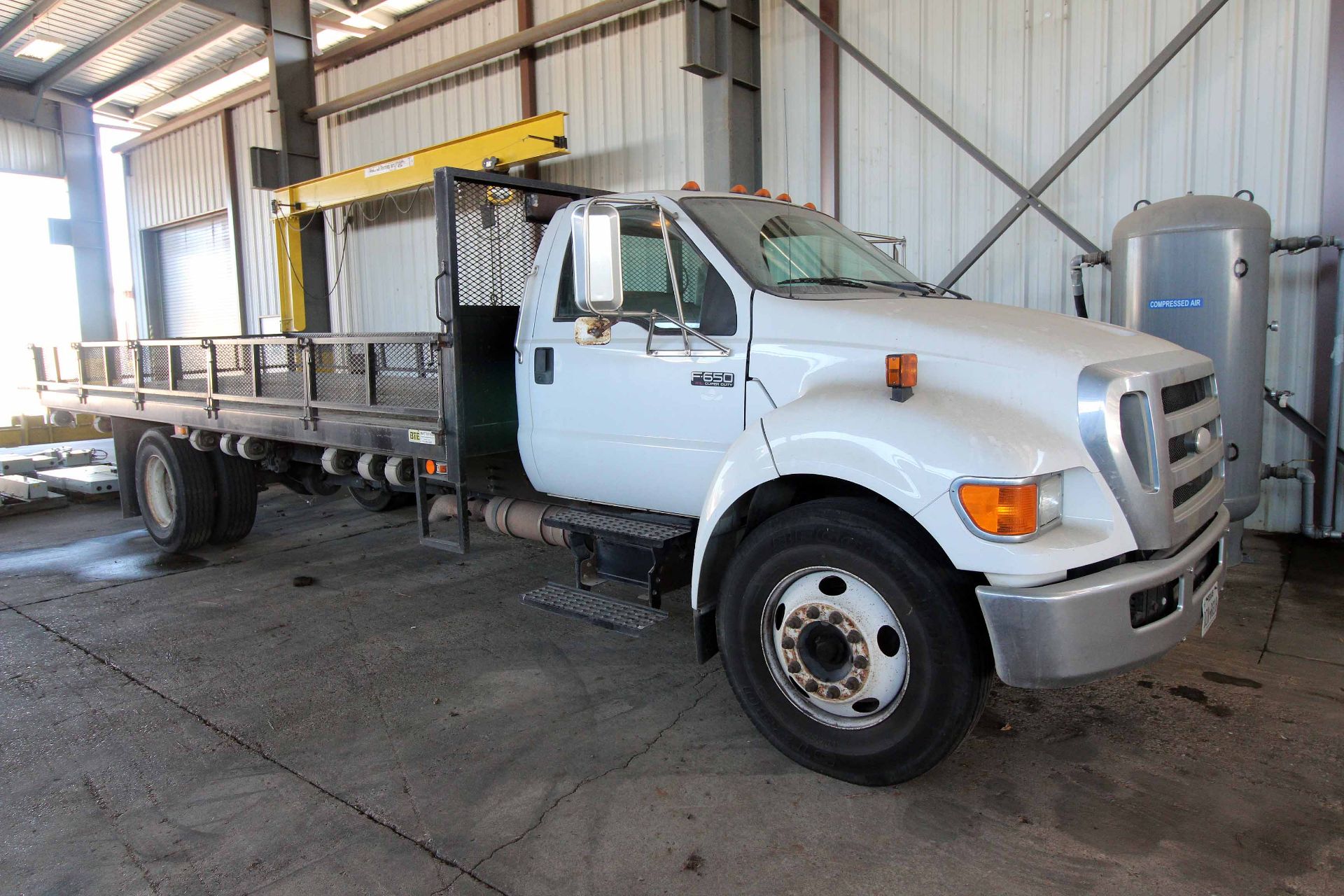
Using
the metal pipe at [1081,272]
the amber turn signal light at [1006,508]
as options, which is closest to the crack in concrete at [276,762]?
the amber turn signal light at [1006,508]

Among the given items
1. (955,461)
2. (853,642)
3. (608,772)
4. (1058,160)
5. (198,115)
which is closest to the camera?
(955,461)

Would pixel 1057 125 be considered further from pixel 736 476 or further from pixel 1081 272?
pixel 736 476

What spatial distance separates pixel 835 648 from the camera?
2.95 metres

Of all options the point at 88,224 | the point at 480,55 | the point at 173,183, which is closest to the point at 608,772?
the point at 480,55

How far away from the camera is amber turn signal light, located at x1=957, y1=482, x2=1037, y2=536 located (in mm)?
2496

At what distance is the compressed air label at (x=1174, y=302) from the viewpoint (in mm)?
5449

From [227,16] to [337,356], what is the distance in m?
11.5

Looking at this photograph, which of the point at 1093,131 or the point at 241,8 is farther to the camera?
the point at 241,8

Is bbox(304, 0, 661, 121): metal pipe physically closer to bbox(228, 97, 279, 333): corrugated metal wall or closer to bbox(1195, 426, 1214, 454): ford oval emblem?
bbox(228, 97, 279, 333): corrugated metal wall

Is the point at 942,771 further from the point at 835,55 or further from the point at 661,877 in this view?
the point at 835,55

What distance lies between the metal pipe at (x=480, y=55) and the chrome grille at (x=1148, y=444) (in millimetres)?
7592

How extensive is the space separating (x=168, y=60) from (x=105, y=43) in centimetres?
102

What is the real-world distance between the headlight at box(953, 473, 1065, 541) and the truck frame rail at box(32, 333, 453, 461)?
268 cm

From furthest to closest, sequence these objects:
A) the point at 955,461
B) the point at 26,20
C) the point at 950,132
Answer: the point at 26,20 → the point at 950,132 → the point at 955,461
